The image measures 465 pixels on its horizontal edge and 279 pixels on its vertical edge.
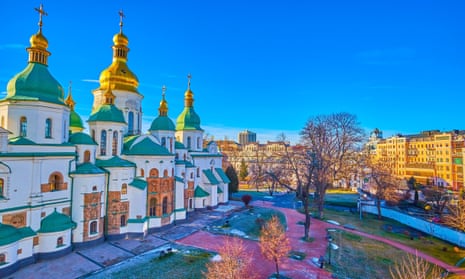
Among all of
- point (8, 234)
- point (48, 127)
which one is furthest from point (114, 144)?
point (8, 234)

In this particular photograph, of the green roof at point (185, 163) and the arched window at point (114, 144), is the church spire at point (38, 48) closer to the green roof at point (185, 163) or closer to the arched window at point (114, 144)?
the arched window at point (114, 144)

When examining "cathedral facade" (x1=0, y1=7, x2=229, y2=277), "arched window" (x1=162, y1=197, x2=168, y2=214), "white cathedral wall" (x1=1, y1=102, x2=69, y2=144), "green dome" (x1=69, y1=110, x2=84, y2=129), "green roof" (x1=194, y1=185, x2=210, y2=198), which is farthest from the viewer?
"green roof" (x1=194, y1=185, x2=210, y2=198)

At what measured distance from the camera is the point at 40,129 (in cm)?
1659

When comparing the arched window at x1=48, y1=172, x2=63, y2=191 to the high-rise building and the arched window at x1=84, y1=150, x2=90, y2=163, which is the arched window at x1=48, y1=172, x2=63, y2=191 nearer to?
the arched window at x1=84, y1=150, x2=90, y2=163

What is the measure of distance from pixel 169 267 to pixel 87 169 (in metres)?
9.26

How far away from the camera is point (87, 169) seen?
18.6m

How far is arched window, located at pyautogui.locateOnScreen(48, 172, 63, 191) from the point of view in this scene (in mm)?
16938

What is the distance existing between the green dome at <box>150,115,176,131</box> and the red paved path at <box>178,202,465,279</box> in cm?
1084

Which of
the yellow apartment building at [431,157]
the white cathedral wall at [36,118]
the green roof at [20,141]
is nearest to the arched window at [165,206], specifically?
the white cathedral wall at [36,118]

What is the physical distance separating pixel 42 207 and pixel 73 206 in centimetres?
204

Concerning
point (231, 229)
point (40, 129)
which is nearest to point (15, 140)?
point (40, 129)

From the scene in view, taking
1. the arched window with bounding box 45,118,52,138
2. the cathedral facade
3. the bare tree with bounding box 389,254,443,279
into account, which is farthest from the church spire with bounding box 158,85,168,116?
the bare tree with bounding box 389,254,443,279

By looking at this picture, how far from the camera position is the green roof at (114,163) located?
2022 cm

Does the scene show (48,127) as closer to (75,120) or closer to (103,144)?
(103,144)
